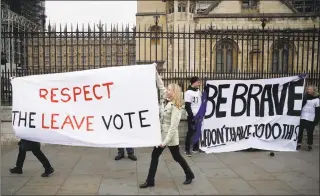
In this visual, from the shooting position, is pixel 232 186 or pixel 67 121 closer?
pixel 232 186

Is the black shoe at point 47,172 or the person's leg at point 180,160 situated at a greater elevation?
the person's leg at point 180,160

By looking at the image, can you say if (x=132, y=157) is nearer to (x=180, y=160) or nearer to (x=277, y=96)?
(x=180, y=160)

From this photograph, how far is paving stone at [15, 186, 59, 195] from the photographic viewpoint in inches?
211

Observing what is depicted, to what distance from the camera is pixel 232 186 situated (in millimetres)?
5734

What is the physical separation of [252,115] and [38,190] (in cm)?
495

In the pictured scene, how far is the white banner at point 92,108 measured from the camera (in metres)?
5.79

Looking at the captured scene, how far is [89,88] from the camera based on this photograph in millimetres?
6070

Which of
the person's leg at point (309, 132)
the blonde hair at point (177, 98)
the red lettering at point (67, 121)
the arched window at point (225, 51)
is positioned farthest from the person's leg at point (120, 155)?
the arched window at point (225, 51)

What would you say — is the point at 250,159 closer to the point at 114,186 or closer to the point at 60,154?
the point at 114,186

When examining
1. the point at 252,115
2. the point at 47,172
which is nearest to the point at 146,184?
the point at 47,172

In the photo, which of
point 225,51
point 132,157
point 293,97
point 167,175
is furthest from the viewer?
point 225,51

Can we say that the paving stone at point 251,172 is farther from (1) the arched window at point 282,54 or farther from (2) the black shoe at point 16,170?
(1) the arched window at point 282,54

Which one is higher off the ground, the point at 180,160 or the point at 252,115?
the point at 252,115

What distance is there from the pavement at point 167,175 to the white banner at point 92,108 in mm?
756
